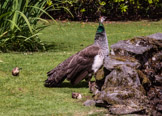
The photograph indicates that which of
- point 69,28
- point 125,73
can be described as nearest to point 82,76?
point 125,73

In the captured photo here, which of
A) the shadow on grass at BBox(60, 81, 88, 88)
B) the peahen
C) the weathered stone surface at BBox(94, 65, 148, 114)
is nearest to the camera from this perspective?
the weathered stone surface at BBox(94, 65, 148, 114)

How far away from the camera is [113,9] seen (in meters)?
17.5

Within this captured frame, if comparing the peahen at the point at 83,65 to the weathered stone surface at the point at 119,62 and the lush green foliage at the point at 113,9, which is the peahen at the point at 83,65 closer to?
the weathered stone surface at the point at 119,62

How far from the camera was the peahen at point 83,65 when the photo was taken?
7199mm

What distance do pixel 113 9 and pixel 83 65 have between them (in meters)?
10.6

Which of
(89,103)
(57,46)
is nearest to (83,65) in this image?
(89,103)

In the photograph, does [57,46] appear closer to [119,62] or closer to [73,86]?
[73,86]

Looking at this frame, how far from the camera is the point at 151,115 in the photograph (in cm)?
585

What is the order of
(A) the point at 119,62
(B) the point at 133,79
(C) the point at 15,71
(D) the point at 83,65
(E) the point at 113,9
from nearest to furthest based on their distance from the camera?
(B) the point at 133,79 < (A) the point at 119,62 < (D) the point at 83,65 < (C) the point at 15,71 < (E) the point at 113,9

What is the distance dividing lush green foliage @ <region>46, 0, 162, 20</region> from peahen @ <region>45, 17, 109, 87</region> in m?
9.38

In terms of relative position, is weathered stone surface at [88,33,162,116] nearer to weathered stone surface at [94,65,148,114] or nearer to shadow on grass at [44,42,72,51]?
weathered stone surface at [94,65,148,114]

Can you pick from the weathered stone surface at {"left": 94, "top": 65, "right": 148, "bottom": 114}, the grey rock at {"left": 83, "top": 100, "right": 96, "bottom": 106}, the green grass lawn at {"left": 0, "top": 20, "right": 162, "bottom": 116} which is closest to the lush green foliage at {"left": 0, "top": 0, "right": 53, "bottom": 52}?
the green grass lawn at {"left": 0, "top": 20, "right": 162, "bottom": 116}

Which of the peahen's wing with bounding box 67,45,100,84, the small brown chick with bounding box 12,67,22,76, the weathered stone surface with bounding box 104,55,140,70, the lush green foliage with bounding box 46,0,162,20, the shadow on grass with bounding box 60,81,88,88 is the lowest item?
the lush green foliage with bounding box 46,0,162,20

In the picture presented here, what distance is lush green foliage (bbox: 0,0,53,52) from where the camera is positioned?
1057cm
